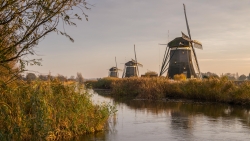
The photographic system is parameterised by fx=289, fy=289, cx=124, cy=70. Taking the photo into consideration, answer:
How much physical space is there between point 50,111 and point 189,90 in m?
15.4

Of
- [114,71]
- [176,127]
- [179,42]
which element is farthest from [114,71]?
[176,127]

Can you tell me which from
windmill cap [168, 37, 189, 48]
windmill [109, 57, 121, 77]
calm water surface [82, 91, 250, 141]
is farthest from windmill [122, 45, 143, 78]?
calm water surface [82, 91, 250, 141]

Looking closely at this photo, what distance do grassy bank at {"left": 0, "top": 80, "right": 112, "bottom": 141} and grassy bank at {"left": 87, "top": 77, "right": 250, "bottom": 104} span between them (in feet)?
37.7

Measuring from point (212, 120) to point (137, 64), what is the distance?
Answer: 143 ft

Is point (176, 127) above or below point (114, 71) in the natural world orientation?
below

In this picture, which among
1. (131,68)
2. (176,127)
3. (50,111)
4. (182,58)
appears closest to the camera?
(50,111)

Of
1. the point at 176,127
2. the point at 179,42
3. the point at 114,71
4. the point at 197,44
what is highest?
the point at 197,44

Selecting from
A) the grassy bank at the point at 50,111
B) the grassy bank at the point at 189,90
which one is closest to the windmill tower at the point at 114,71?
the grassy bank at the point at 189,90

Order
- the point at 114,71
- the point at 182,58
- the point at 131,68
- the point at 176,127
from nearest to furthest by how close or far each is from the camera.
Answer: the point at 176,127, the point at 182,58, the point at 131,68, the point at 114,71

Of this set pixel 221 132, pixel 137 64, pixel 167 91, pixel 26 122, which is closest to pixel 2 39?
pixel 26 122

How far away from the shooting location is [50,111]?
25.5ft

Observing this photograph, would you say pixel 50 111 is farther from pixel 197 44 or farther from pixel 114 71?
pixel 114 71

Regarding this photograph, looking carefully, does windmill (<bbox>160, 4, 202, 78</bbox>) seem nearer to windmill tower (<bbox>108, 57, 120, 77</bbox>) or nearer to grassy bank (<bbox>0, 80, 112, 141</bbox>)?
grassy bank (<bbox>0, 80, 112, 141</bbox>)

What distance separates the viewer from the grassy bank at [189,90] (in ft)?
60.7
